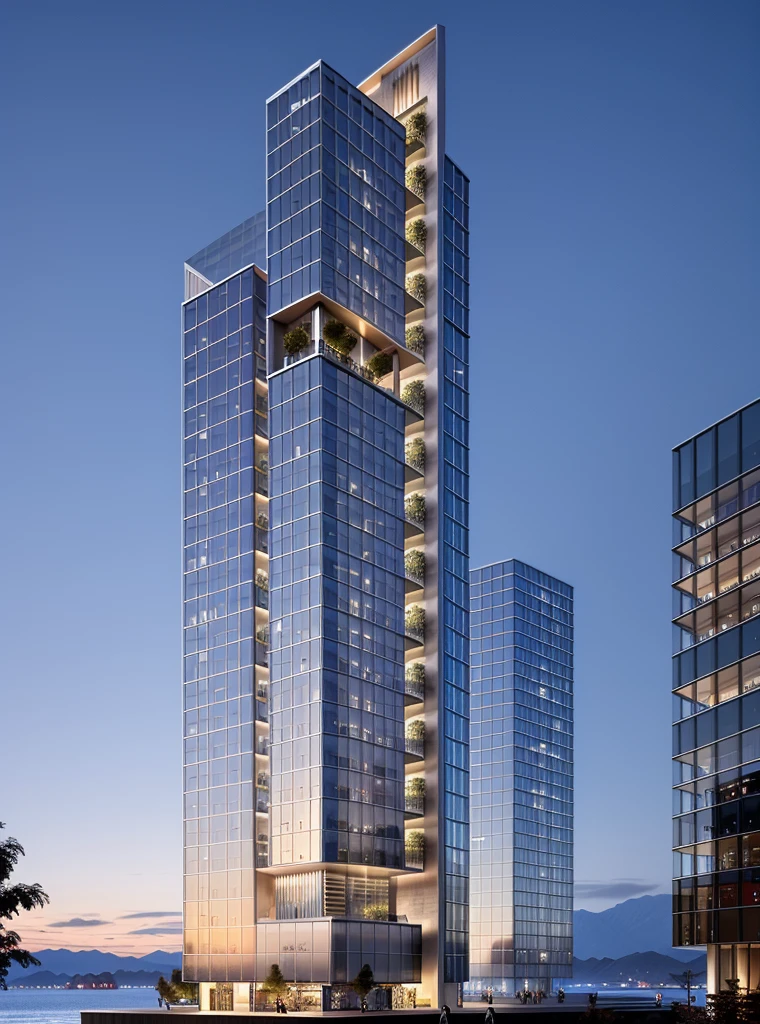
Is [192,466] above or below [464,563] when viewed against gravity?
above

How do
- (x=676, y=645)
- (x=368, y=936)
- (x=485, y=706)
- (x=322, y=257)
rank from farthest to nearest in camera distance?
1. (x=485, y=706)
2. (x=322, y=257)
3. (x=368, y=936)
4. (x=676, y=645)

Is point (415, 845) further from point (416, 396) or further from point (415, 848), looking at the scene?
point (416, 396)

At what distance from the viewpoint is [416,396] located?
9412 cm

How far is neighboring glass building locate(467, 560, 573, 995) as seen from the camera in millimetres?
138375

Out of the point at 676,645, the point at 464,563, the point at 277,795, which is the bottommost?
the point at 277,795

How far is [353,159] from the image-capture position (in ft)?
290

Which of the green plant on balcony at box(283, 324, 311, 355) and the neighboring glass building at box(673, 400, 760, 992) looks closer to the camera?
the neighboring glass building at box(673, 400, 760, 992)

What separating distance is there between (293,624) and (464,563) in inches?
718

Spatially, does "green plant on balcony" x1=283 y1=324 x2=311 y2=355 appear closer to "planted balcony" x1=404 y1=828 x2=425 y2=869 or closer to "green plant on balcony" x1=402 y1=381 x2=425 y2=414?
"green plant on balcony" x1=402 y1=381 x2=425 y2=414

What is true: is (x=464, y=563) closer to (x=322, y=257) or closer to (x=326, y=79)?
(x=322, y=257)

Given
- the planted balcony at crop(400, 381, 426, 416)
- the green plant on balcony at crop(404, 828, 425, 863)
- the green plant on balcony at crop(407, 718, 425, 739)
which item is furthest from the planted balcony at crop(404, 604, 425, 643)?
the planted balcony at crop(400, 381, 426, 416)

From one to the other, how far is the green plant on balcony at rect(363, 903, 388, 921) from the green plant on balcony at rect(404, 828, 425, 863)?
15.5 ft

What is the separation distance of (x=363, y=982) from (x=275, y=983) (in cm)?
538

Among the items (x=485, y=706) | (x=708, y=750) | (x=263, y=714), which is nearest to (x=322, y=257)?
(x=263, y=714)
